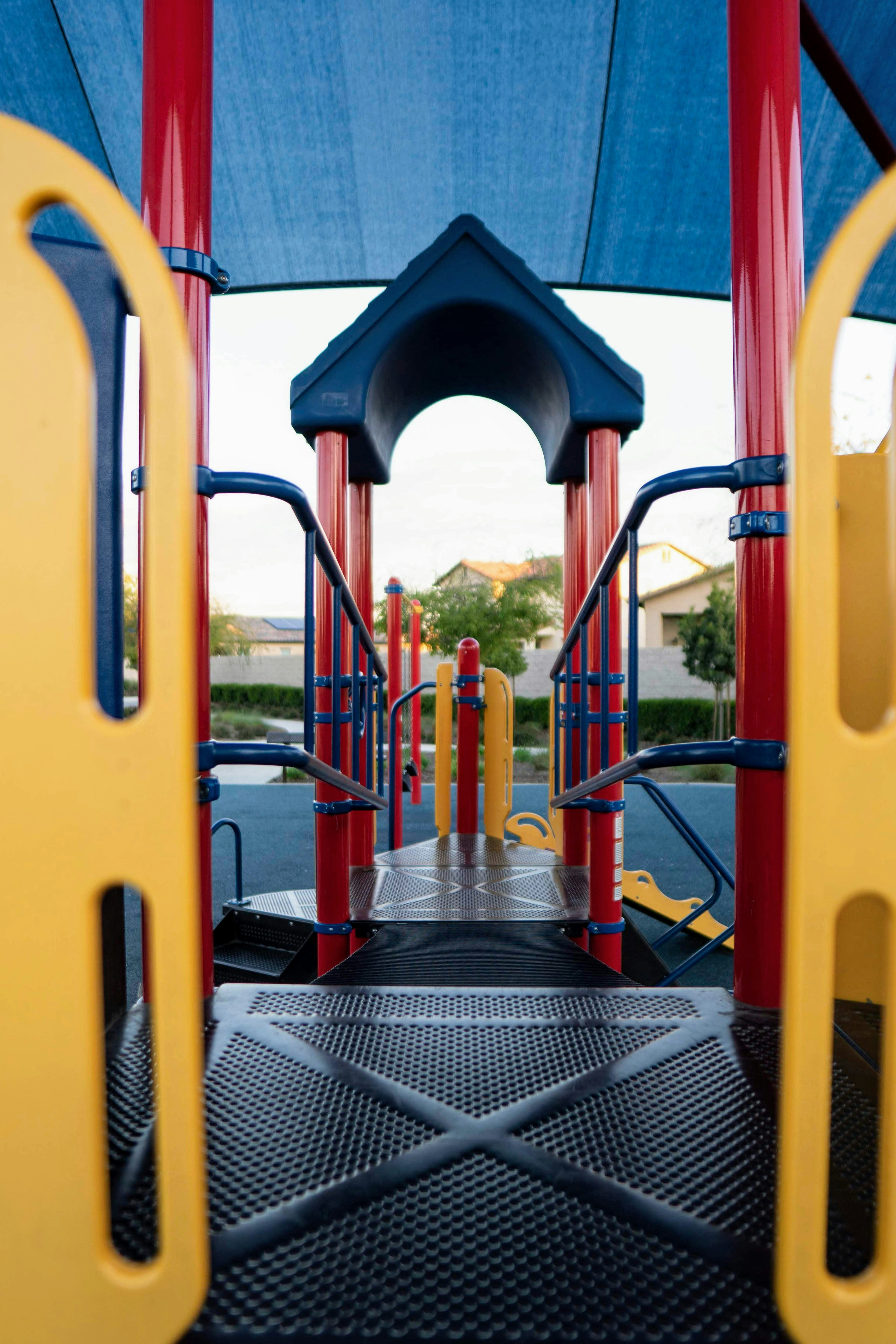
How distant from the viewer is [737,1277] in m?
0.80

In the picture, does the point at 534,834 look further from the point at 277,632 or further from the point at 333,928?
the point at 277,632

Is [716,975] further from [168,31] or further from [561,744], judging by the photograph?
[168,31]

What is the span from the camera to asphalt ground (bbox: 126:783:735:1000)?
4.39 metres

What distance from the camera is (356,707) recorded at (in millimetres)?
2689

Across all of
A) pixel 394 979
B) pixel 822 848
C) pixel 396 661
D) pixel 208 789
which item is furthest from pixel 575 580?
pixel 822 848

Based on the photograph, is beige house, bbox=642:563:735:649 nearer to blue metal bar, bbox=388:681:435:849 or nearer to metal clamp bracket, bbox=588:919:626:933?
blue metal bar, bbox=388:681:435:849

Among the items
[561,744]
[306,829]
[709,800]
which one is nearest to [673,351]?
[709,800]

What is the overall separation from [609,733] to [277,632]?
38.7 metres

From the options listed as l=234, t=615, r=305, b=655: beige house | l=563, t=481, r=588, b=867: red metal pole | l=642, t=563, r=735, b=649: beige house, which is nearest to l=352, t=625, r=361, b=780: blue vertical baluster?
l=563, t=481, r=588, b=867: red metal pole

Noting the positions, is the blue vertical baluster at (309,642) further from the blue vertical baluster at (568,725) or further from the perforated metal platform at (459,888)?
the blue vertical baluster at (568,725)

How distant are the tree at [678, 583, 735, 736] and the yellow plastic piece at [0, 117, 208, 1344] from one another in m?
16.3

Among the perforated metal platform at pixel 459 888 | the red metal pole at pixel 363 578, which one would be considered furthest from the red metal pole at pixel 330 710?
the red metal pole at pixel 363 578

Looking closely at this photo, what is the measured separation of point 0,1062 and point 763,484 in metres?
1.54

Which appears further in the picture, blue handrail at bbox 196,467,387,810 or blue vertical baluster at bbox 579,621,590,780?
blue vertical baluster at bbox 579,621,590,780
